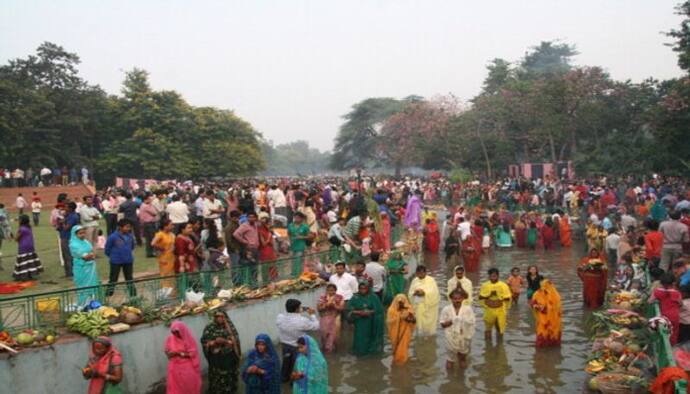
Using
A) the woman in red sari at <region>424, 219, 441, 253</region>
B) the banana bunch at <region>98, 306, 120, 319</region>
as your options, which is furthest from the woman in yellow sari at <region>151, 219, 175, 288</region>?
the woman in red sari at <region>424, 219, 441, 253</region>

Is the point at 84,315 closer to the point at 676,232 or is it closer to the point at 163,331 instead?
the point at 163,331

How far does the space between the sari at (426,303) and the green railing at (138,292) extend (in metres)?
2.58

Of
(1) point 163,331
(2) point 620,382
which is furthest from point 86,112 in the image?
(2) point 620,382

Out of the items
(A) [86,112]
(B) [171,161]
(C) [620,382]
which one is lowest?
(C) [620,382]

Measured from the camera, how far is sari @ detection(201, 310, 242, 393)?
8.38 m

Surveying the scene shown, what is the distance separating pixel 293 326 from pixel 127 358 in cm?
227

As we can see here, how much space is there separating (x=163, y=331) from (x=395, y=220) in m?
11.6

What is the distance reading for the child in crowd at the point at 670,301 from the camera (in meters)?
8.70

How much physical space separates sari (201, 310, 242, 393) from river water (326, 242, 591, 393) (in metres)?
1.63

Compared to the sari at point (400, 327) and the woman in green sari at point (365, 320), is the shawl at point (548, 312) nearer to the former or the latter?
the sari at point (400, 327)

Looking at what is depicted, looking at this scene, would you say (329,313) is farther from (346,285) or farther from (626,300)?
(626,300)

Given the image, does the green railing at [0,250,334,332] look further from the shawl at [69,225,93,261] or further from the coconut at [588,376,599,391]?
the coconut at [588,376,599,391]

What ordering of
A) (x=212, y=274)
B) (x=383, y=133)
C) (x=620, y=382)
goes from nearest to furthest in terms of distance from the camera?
(x=620, y=382), (x=212, y=274), (x=383, y=133)

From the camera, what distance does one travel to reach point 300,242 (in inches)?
554
